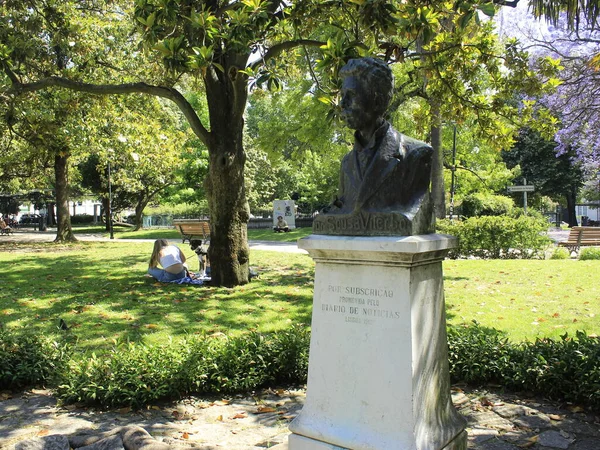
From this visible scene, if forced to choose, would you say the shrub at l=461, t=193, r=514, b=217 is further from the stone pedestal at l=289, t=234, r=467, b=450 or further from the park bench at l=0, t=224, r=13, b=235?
the park bench at l=0, t=224, r=13, b=235

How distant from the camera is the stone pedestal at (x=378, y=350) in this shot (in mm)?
3537

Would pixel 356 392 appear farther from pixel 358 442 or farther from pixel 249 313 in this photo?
pixel 249 313

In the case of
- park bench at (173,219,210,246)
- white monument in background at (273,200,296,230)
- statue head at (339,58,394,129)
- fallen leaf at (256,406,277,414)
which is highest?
statue head at (339,58,394,129)

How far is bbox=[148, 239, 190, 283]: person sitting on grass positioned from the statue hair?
336 inches

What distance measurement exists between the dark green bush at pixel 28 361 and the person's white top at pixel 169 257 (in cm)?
508

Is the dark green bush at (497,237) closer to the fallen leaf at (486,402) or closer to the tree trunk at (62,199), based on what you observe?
the fallen leaf at (486,402)

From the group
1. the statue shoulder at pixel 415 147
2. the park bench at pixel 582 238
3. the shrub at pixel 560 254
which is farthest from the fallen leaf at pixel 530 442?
the park bench at pixel 582 238

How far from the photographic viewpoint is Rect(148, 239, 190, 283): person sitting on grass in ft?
38.2

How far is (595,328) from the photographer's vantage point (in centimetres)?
752

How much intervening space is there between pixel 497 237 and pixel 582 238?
154 inches

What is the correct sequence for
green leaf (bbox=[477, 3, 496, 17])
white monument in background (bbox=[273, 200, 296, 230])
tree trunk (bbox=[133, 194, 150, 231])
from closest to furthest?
green leaf (bbox=[477, 3, 496, 17]) → white monument in background (bbox=[273, 200, 296, 230]) → tree trunk (bbox=[133, 194, 150, 231])

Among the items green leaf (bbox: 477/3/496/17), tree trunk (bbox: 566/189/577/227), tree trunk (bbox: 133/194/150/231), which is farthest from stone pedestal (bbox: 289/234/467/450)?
tree trunk (bbox: 566/189/577/227)

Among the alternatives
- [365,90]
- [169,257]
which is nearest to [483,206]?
[169,257]

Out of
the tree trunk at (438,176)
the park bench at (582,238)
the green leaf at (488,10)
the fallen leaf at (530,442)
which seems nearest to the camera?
the fallen leaf at (530,442)
